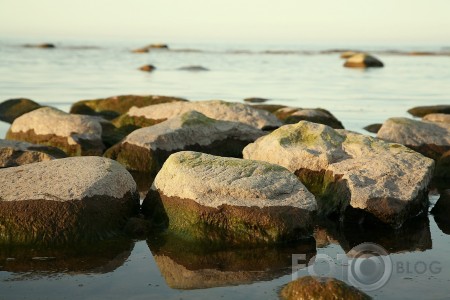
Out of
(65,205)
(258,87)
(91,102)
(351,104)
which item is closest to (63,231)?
(65,205)

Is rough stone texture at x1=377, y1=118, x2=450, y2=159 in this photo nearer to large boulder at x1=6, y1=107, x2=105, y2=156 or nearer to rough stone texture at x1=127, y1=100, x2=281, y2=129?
rough stone texture at x1=127, y1=100, x2=281, y2=129

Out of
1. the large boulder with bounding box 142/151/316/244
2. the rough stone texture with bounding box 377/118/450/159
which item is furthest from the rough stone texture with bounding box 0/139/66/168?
the rough stone texture with bounding box 377/118/450/159

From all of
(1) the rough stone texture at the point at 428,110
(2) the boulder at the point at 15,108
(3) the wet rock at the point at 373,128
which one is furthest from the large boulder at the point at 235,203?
(1) the rough stone texture at the point at 428,110

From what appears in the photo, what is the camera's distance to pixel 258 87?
124ft

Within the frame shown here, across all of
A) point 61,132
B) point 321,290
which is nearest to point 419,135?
point 61,132

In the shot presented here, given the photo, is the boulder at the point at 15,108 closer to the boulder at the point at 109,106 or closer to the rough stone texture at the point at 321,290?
the boulder at the point at 109,106

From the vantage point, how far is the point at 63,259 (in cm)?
901

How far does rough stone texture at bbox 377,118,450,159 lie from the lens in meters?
15.6

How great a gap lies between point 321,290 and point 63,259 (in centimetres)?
366

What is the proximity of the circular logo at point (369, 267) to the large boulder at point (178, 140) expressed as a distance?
247 inches

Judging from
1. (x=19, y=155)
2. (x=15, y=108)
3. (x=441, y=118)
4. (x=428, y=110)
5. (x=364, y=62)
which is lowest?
(x=364, y=62)

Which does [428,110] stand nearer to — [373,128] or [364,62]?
[373,128]

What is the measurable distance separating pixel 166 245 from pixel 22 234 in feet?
6.75

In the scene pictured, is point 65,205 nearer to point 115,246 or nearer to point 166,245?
point 115,246
